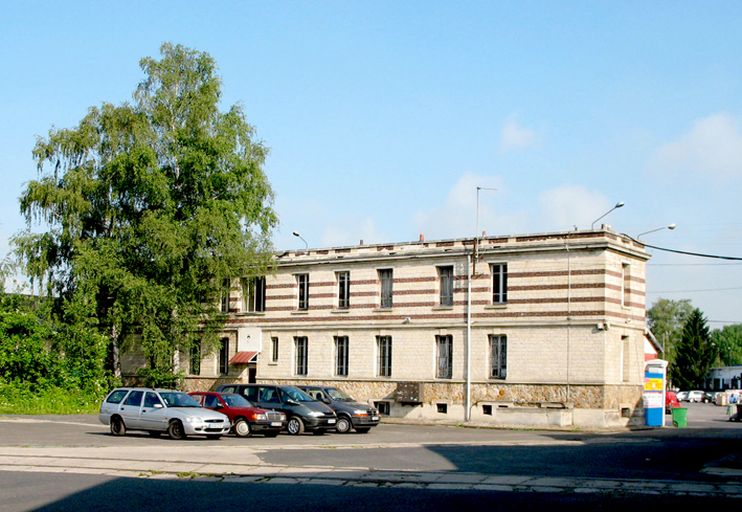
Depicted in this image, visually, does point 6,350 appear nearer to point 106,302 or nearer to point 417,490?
point 106,302

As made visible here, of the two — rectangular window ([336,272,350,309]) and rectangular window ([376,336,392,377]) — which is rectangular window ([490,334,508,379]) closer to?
rectangular window ([376,336,392,377])

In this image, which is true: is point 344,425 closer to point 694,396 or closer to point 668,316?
point 694,396

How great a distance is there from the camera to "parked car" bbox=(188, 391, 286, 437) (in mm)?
31672

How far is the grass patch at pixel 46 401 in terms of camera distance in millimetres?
45812

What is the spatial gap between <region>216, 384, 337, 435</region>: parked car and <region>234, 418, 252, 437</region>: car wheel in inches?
81.8

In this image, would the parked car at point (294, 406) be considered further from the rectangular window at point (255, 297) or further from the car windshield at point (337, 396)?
the rectangular window at point (255, 297)

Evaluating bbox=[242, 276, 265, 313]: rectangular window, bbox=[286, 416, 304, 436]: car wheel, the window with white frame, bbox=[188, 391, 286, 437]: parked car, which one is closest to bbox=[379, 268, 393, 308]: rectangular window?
the window with white frame

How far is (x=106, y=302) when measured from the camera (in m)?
51.0

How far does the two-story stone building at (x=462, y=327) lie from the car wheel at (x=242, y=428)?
15.1 m

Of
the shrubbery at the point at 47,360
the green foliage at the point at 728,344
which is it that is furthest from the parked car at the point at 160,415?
the green foliage at the point at 728,344

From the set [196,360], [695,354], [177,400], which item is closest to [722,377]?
[695,354]

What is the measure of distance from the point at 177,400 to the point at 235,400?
105 inches

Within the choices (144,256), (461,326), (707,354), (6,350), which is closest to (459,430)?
(461,326)

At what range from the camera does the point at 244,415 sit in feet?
104
